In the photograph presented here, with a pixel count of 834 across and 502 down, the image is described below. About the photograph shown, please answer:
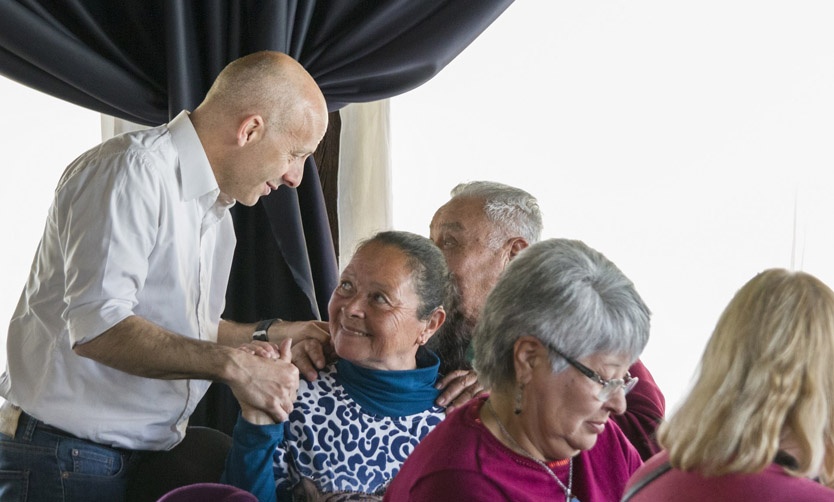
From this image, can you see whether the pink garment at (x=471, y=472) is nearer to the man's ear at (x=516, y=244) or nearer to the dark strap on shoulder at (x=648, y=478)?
the dark strap on shoulder at (x=648, y=478)

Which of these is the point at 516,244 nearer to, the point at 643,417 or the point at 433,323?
the point at 433,323

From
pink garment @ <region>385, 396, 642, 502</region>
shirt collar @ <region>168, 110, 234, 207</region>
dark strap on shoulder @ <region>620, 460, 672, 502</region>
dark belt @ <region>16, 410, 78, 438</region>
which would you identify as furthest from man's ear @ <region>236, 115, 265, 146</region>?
dark strap on shoulder @ <region>620, 460, 672, 502</region>

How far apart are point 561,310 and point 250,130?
0.94m

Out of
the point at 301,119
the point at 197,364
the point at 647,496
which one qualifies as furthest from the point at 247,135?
the point at 647,496

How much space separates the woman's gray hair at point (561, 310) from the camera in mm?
1646

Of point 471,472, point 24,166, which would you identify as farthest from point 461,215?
point 24,166

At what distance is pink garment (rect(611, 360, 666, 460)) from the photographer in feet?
7.33

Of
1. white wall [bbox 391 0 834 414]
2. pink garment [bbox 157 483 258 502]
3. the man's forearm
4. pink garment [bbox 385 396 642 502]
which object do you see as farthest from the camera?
white wall [bbox 391 0 834 414]

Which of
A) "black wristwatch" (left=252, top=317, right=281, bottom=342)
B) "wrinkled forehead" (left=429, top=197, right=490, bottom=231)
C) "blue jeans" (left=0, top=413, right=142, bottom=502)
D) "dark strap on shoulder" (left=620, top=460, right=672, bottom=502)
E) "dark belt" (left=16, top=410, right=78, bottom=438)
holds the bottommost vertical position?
"blue jeans" (left=0, top=413, right=142, bottom=502)

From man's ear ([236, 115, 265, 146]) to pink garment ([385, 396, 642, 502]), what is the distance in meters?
0.84

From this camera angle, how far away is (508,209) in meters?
2.57

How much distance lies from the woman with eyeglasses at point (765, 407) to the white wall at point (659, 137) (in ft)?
5.48

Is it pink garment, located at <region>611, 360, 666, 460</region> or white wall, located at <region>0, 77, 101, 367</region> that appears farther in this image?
white wall, located at <region>0, 77, 101, 367</region>

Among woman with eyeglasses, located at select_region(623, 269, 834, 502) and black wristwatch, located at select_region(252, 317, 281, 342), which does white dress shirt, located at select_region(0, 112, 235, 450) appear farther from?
woman with eyeglasses, located at select_region(623, 269, 834, 502)
